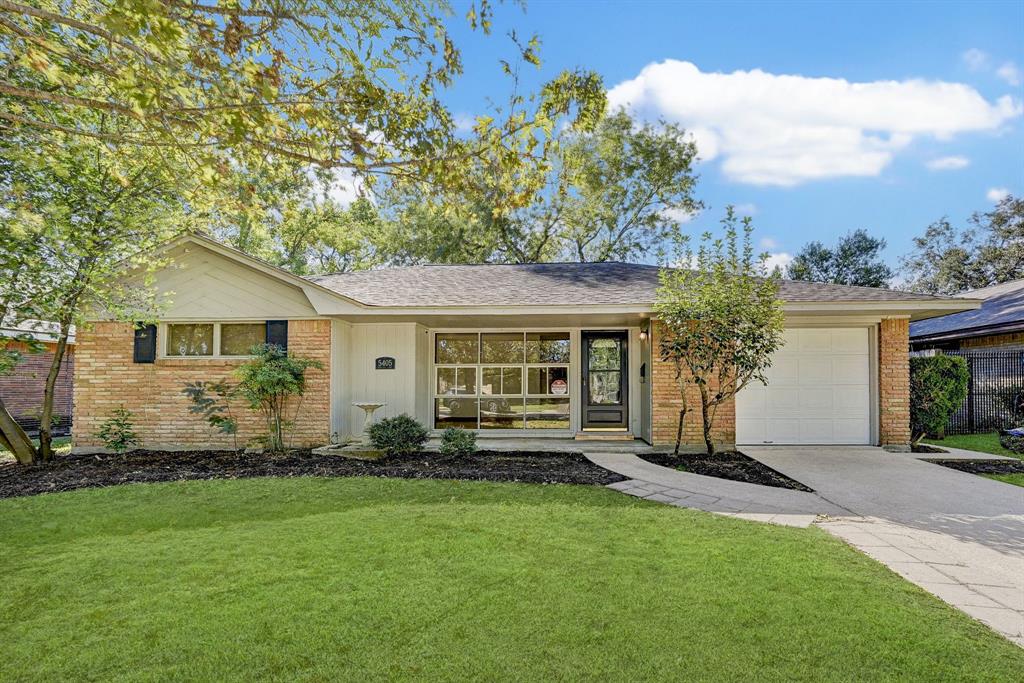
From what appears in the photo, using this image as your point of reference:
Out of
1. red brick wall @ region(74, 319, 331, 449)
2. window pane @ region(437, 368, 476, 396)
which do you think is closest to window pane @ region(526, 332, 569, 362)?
window pane @ region(437, 368, 476, 396)

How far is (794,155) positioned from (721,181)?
3.27 metres

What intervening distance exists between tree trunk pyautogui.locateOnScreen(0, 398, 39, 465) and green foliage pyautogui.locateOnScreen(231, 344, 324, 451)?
9.44 ft

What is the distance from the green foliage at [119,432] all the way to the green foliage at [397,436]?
3927 millimetres

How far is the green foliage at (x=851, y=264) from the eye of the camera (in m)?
28.3

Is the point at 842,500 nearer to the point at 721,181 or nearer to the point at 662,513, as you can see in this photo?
the point at 662,513

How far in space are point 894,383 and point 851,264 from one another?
75.7 ft

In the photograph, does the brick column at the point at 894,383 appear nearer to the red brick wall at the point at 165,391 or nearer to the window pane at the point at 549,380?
the window pane at the point at 549,380

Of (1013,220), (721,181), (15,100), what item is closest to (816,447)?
(15,100)

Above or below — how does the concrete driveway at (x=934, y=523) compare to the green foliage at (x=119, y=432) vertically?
below

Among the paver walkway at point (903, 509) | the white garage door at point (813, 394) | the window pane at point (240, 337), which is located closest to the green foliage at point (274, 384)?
the window pane at point (240, 337)

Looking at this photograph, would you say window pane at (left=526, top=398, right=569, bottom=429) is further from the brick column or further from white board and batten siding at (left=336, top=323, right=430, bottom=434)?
the brick column

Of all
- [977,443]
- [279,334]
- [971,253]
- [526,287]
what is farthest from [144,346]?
[971,253]

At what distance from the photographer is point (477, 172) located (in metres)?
4.96

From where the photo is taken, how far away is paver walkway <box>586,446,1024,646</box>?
3469 mm
